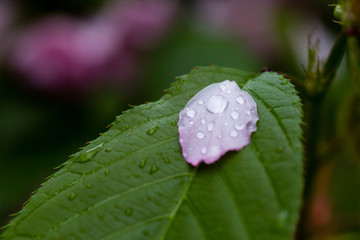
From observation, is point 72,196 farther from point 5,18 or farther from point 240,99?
point 5,18

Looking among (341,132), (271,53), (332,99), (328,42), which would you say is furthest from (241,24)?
(341,132)

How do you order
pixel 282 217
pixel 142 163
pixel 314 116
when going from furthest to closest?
1. pixel 314 116
2. pixel 142 163
3. pixel 282 217

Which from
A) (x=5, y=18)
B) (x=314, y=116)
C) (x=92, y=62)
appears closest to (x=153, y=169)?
(x=314, y=116)

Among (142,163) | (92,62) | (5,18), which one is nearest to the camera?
(142,163)

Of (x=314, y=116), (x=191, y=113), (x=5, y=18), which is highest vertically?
(x=5, y=18)

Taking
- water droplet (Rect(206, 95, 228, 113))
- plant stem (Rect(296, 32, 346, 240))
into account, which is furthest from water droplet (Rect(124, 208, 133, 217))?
plant stem (Rect(296, 32, 346, 240))

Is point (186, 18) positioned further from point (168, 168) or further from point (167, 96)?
point (168, 168)
